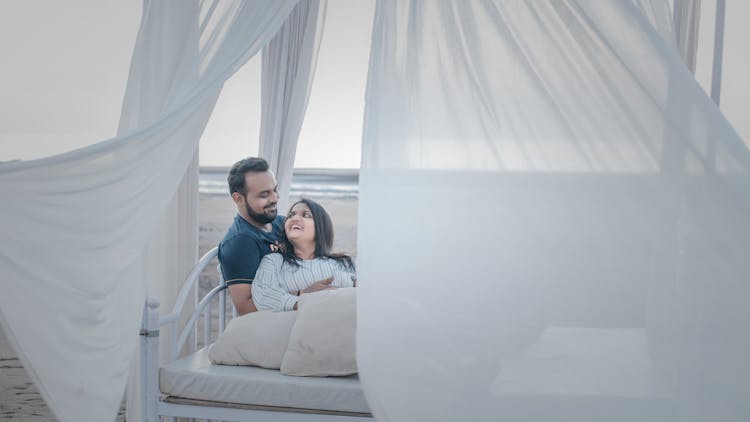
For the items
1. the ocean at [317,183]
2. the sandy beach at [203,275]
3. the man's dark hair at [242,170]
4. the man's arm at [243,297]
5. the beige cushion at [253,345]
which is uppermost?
the man's dark hair at [242,170]

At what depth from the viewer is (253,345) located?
7.55 feet

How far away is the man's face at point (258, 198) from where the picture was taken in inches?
114

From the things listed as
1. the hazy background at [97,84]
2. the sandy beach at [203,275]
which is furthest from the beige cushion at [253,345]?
the hazy background at [97,84]

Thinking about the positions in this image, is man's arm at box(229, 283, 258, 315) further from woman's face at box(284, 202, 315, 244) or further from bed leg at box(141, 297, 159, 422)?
bed leg at box(141, 297, 159, 422)

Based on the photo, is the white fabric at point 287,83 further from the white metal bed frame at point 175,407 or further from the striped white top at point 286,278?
the white metal bed frame at point 175,407

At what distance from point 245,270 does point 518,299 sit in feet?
4.09

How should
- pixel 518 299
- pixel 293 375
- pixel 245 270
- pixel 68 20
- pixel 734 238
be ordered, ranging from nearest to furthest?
pixel 734 238
pixel 518 299
pixel 293 375
pixel 245 270
pixel 68 20

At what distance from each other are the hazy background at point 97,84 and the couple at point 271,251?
2019mm

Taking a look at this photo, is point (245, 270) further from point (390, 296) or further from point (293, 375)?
point (390, 296)

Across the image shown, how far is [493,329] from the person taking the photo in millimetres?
1739

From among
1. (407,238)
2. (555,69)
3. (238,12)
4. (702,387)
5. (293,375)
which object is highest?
(238,12)

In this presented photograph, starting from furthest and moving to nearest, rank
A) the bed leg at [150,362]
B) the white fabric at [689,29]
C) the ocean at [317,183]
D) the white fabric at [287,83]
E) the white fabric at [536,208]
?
the ocean at [317,183], the white fabric at [287,83], the white fabric at [689,29], the bed leg at [150,362], the white fabric at [536,208]

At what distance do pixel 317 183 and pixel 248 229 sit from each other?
32.4 feet

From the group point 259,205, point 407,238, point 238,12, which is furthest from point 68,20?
point 407,238
